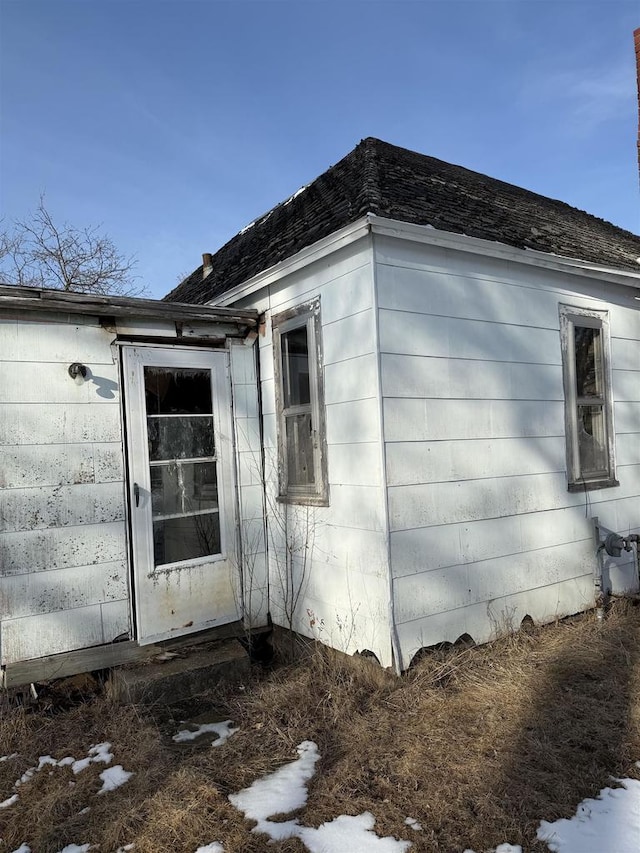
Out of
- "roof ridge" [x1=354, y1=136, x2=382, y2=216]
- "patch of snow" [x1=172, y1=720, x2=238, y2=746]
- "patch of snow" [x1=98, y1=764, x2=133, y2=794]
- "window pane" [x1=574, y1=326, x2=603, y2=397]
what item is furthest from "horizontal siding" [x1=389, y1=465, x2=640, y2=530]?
"patch of snow" [x1=98, y1=764, x2=133, y2=794]

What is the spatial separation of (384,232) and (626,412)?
3.29m

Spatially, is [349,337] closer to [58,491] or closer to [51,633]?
[58,491]

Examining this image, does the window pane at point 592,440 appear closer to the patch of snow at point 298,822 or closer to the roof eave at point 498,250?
the roof eave at point 498,250

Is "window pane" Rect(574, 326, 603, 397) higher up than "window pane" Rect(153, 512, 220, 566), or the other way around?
"window pane" Rect(574, 326, 603, 397)

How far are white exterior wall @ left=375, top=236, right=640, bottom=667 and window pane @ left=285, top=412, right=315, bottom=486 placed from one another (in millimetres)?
926

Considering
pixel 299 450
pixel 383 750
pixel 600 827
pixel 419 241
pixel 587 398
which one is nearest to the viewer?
pixel 600 827

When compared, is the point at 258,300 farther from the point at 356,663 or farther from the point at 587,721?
the point at 587,721

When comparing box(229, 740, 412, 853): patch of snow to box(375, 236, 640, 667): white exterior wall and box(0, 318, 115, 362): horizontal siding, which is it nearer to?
box(375, 236, 640, 667): white exterior wall

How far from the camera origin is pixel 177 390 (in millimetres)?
4711

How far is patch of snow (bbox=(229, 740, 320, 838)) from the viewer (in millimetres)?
2699

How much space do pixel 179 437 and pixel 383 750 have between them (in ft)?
8.97

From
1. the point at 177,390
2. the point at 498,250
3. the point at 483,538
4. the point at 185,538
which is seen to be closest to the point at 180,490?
the point at 185,538

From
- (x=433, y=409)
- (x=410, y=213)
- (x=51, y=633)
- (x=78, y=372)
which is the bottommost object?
(x=51, y=633)

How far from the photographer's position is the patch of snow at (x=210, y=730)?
352 centimetres
